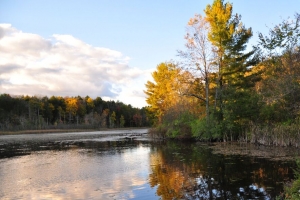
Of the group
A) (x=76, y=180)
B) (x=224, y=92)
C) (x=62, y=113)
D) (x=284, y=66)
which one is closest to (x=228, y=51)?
(x=224, y=92)

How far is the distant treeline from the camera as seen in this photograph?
93.0 m

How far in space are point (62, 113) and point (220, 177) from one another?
366 feet

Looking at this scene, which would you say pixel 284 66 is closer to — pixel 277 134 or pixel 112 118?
pixel 277 134

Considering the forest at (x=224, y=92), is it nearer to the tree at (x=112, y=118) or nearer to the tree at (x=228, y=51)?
the tree at (x=228, y=51)

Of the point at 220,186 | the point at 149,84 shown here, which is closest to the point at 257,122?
the point at 220,186

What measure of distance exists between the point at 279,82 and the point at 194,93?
64.6ft

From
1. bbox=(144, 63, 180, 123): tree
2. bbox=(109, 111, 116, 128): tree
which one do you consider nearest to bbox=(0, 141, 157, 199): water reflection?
bbox=(144, 63, 180, 123): tree

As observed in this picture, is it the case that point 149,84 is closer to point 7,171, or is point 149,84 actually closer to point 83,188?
point 7,171

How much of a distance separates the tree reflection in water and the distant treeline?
79033 millimetres

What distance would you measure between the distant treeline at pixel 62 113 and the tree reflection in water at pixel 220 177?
79033 mm

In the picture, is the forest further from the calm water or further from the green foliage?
the calm water

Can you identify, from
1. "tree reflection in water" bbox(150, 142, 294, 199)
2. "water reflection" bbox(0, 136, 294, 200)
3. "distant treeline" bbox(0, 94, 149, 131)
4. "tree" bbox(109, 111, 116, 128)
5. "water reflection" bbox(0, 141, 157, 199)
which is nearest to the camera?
"tree reflection in water" bbox(150, 142, 294, 199)

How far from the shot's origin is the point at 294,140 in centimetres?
2162

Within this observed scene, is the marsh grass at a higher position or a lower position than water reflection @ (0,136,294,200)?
higher
